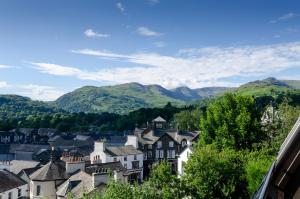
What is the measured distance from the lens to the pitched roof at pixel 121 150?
72963 mm

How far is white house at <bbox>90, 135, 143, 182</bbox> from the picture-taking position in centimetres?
7112

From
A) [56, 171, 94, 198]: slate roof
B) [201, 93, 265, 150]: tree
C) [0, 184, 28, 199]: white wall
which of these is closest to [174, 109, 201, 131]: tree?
[0, 184, 28, 199]: white wall

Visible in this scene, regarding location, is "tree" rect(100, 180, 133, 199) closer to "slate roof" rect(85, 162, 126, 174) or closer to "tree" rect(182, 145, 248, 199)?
"tree" rect(182, 145, 248, 199)

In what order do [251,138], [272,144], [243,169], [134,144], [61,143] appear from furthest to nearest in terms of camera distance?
1. [61,143]
2. [134,144]
3. [251,138]
4. [272,144]
5. [243,169]

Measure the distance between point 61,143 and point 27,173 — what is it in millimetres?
65695

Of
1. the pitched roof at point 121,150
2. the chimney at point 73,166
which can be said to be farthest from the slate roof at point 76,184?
the pitched roof at point 121,150

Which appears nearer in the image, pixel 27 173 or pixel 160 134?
pixel 27 173

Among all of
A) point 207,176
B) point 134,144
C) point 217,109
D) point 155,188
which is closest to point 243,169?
point 207,176

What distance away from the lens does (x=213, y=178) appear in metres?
27.6

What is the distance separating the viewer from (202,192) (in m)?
27.1

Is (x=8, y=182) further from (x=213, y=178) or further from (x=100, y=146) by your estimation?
(x=213, y=178)

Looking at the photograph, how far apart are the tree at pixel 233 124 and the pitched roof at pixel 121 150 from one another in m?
31.4

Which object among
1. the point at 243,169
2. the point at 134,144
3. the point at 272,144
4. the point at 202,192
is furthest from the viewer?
the point at 134,144

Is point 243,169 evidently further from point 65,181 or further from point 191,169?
point 65,181
